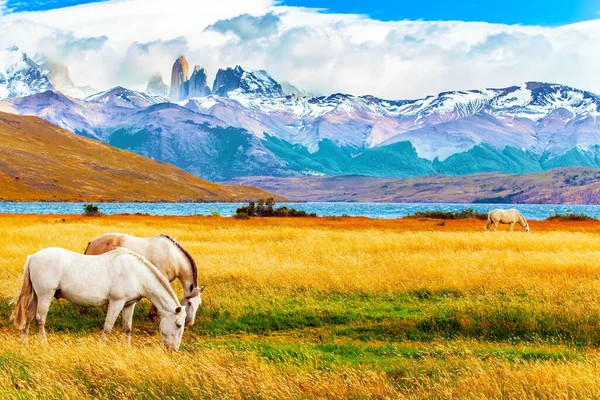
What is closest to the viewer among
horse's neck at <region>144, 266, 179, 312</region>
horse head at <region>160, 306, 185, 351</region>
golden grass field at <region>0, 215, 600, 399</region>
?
golden grass field at <region>0, 215, 600, 399</region>

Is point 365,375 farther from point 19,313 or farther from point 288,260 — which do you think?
point 288,260

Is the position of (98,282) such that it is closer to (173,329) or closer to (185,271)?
(173,329)

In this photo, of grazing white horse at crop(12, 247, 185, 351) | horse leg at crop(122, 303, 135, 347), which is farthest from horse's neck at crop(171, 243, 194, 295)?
grazing white horse at crop(12, 247, 185, 351)

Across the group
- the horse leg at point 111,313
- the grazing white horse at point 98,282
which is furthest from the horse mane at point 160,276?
the horse leg at point 111,313

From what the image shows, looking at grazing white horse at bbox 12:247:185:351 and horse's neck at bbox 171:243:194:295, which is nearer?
grazing white horse at bbox 12:247:185:351

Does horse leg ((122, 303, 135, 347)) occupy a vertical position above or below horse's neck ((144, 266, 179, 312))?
below

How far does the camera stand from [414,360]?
12023 mm

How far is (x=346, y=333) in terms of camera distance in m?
15.7

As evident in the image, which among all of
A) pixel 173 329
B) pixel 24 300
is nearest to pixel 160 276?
pixel 173 329

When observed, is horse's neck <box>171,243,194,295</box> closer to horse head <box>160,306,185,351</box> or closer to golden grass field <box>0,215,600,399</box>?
golden grass field <box>0,215,600,399</box>

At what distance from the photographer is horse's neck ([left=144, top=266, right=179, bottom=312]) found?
493 inches

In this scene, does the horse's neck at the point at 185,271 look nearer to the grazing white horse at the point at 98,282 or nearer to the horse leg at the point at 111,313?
the grazing white horse at the point at 98,282

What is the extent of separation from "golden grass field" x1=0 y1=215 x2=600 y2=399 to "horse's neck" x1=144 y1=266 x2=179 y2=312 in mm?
821

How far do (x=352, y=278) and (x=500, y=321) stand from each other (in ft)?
21.2
